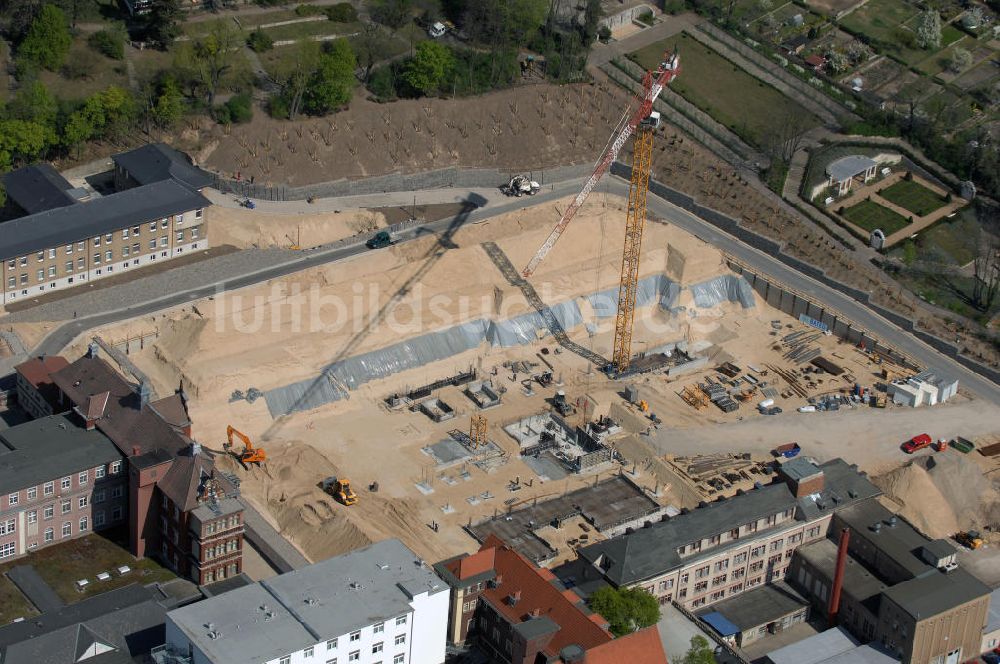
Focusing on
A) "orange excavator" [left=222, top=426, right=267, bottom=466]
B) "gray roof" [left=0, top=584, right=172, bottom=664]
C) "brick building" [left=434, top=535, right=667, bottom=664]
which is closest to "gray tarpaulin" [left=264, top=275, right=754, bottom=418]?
"orange excavator" [left=222, top=426, right=267, bottom=466]

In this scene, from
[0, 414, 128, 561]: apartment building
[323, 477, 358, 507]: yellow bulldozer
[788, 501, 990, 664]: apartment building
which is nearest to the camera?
[0, 414, 128, 561]: apartment building

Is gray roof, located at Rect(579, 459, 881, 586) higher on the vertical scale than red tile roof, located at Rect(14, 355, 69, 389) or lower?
lower

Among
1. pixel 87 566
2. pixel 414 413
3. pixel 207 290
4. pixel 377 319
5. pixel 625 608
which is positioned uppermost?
pixel 625 608

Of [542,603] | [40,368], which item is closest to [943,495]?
[542,603]

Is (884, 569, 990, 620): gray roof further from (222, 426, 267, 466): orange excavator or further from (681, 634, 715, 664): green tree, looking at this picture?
(222, 426, 267, 466): orange excavator

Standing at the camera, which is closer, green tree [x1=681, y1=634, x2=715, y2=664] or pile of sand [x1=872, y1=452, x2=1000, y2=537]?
green tree [x1=681, y1=634, x2=715, y2=664]

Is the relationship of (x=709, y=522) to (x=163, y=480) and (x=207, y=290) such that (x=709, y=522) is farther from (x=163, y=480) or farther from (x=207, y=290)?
(x=207, y=290)

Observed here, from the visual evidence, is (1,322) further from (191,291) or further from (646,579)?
(646,579)
